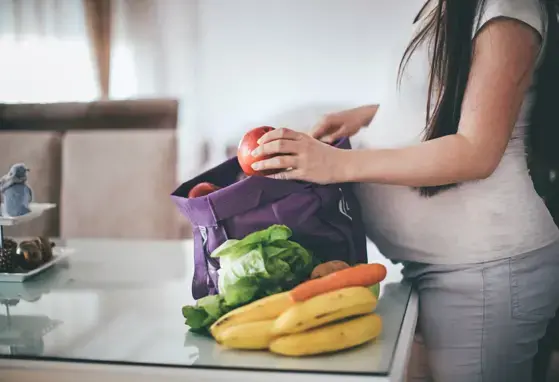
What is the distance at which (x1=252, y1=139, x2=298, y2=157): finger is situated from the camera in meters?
0.96

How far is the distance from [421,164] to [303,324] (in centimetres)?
33

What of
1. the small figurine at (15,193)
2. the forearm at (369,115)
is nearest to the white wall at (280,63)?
the forearm at (369,115)

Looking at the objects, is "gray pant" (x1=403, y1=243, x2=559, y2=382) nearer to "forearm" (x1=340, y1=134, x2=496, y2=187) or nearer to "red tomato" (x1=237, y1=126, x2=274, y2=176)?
"forearm" (x1=340, y1=134, x2=496, y2=187)

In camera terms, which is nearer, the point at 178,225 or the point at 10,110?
the point at 178,225

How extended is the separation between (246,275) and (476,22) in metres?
0.50

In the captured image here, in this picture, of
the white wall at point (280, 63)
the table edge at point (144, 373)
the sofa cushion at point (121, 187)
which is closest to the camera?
the table edge at point (144, 373)

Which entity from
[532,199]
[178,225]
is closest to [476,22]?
[532,199]

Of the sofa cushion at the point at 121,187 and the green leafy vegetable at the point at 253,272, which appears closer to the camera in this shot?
the green leafy vegetable at the point at 253,272

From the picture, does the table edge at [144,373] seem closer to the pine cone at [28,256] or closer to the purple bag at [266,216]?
the purple bag at [266,216]

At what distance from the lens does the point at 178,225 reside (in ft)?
5.86

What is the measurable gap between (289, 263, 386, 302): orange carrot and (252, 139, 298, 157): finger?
22 centimetres

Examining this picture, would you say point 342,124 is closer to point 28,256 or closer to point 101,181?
point 28,256

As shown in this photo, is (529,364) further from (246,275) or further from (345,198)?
(246,275)

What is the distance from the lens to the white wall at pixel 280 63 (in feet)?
7.77
